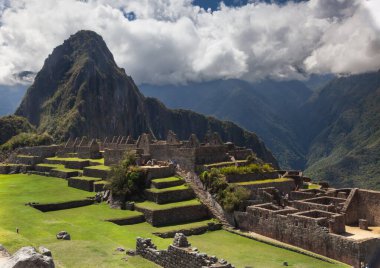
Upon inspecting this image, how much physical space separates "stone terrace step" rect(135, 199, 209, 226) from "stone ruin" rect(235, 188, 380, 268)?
320 cm

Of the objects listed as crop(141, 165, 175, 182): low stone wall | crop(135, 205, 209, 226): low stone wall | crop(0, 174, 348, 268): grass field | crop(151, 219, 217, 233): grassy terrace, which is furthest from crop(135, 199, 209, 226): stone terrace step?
crop(141, 165, 175, 182): low stone wall

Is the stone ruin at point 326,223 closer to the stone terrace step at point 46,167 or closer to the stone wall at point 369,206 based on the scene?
the stone wall at point 369,206

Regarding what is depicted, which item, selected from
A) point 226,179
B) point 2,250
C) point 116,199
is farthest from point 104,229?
point 2,250

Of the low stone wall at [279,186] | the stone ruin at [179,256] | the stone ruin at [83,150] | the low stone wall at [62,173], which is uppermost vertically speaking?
the stone ruin at [83,150]

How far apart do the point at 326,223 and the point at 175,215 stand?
1077cm

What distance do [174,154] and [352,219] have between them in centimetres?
1592

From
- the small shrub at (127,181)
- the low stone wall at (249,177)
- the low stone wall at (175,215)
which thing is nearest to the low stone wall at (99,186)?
the small shrub at (127,181)

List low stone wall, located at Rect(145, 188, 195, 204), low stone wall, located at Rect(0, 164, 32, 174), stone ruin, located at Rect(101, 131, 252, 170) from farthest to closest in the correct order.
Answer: low stone wall, located at Rect(0, 164, 32, 174), stone ruin, located at Rect(101, 131, 252, 170), low stone wall, located at Rect(145, 188, 195, 204)

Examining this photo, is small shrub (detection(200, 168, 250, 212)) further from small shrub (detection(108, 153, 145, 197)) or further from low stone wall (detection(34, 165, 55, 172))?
low stone wall (detection(34, 165, 55, 172))

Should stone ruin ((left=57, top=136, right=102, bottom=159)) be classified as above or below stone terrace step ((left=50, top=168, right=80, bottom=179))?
above

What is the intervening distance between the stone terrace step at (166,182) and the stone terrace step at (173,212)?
6.26 ft

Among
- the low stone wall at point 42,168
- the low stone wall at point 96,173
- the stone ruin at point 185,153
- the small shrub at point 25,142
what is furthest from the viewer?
the small shrub at point 25,142

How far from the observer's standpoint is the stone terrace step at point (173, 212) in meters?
30.8

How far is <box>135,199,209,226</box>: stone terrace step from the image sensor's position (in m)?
30.8
